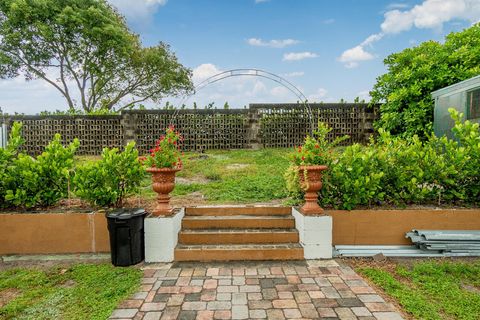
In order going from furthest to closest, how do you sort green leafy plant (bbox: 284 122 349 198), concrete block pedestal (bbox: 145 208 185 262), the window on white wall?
the window on white wall < green leafy plant (bbox: 284 122 349 198) < concrete block pedestal (bbox: 145 208 185 262)

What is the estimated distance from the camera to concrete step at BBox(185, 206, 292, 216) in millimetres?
4223

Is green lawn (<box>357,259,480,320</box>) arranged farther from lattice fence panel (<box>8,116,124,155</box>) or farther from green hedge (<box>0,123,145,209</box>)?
lattice fence panel (<box>8,116,124,155</box>)

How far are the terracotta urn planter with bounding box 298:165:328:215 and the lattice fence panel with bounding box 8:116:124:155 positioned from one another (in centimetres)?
951

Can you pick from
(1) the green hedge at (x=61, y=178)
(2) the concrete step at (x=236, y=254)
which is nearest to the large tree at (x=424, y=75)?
(2) the concrete step at (x=236, y=254)

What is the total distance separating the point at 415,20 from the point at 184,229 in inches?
294

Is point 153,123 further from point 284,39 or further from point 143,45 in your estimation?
point 143,45

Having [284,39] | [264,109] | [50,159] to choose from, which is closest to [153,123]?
[264,109]

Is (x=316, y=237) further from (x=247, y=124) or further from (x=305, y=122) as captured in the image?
(x=305, y=122)

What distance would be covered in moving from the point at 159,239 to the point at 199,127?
7939 mm

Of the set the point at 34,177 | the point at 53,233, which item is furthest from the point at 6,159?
the point at 53,233

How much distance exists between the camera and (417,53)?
355 inches

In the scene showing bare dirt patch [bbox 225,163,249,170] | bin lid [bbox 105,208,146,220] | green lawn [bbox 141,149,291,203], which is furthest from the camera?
bare dirt patch [bbox 225,163,249,170]

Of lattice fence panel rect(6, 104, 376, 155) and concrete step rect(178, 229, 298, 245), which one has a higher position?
lattice fence panel rect(6, 104, 376, 155)

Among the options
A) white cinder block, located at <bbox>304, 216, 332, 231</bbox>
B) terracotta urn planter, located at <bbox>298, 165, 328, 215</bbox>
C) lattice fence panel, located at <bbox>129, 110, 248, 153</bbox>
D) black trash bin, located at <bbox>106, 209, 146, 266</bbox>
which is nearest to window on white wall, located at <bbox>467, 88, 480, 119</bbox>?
terracotta urn planter, located at <bbox>298, 165, 328, 215</bbox>
